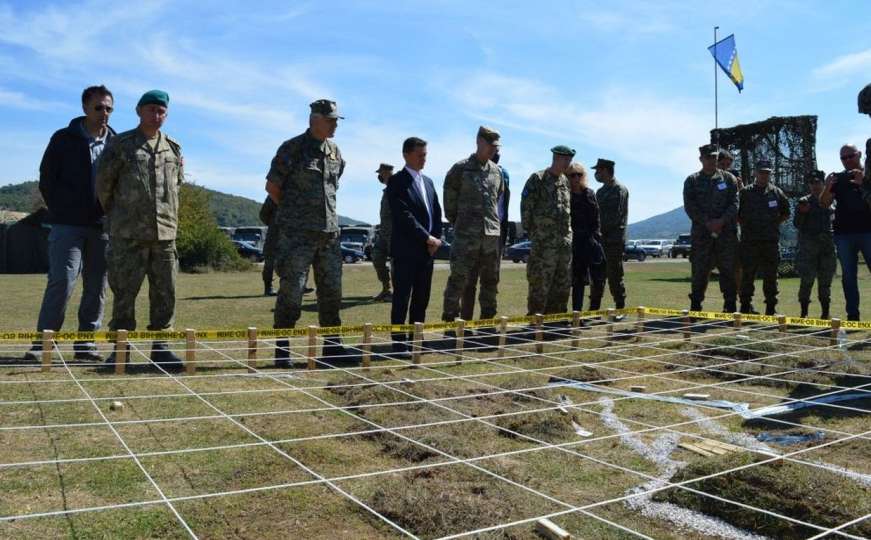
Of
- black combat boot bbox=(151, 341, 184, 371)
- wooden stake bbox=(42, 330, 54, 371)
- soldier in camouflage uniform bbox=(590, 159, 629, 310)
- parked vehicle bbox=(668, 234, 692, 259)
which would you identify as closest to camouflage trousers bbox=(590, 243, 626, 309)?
soldier in camouflage uniform bbox=(590, 159, 629, 310)

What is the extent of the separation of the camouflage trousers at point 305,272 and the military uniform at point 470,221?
1079mm

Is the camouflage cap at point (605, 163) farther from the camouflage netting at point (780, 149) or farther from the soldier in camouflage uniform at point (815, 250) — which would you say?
the camouflage netting at point (780, 149)

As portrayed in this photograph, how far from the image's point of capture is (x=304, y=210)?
4789 mm

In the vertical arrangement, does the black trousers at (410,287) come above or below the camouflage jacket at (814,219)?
below

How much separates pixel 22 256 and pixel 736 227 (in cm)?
1755

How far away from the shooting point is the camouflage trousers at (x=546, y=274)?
6.20 metres

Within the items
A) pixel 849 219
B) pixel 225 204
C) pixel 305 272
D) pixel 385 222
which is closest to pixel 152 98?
pixel 305 272

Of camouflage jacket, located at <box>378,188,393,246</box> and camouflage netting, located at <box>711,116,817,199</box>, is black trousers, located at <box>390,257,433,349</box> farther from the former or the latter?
camouflage netting, located at <box>711,116,817,199</box>

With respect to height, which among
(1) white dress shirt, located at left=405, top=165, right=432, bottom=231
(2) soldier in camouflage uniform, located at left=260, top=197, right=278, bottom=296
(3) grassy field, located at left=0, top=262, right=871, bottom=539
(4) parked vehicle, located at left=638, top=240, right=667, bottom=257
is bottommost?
(3) grassy field, located at left=0, top=262, right=871, bottom=539

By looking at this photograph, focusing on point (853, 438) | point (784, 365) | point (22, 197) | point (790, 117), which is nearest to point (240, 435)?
point (853, 438)

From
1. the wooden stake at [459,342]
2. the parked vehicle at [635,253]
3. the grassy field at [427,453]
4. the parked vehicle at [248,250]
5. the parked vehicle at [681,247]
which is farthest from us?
the parked vehicle at [681,247]

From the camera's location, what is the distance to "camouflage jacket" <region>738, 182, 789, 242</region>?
23.9 ft

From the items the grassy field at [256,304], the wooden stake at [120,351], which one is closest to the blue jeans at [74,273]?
the wooden stake at [120,351]

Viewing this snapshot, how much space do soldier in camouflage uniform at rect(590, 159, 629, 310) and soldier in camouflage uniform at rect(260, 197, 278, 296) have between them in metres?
3.19
